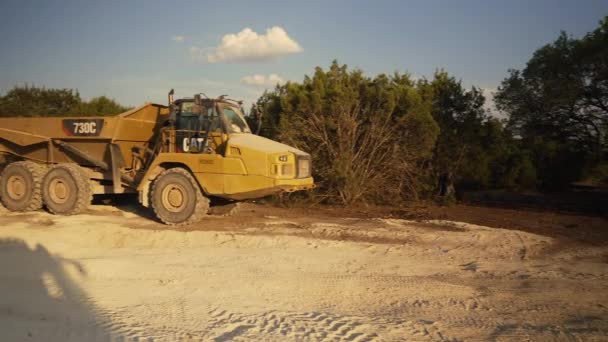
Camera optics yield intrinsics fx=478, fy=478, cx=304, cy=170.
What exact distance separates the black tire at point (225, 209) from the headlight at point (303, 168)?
2145 mm

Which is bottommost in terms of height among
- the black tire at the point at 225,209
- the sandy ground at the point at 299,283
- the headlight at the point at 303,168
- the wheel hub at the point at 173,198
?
the sandy ground at the point at 299,283

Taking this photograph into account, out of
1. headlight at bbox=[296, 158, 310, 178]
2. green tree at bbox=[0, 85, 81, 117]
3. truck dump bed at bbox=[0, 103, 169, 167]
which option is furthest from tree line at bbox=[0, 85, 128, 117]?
headlight at bbox=[296, 158, 310, 178]

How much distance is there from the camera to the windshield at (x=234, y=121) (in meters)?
10.2

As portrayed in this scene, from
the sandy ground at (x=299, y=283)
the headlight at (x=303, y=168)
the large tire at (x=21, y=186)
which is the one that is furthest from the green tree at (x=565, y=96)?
the large tire at (x=21, y=186)

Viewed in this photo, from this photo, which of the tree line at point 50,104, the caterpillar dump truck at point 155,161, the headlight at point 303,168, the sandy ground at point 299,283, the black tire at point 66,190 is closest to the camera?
the sandy ground at point 299,283

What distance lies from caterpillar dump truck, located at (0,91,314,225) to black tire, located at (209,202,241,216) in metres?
0.02

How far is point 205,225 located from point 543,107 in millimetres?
11565

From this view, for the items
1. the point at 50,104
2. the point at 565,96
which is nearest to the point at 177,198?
the point at 565,96

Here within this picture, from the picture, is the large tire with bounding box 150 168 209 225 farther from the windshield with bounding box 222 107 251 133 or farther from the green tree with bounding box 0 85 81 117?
the green tree with bounding box 0 85 81 117

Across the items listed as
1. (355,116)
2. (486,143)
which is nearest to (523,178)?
(486,143)

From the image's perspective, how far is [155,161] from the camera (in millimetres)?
10328

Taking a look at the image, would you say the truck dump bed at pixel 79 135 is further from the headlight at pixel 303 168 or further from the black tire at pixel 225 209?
the headlight at pixel 303 168

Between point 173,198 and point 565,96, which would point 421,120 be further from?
point 173,198

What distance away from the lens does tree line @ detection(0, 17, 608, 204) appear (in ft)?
46.2
